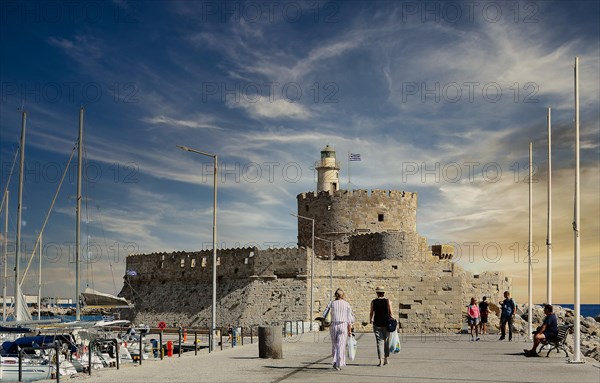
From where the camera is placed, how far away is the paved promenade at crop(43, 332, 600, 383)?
1205 cm

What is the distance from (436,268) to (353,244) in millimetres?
6422

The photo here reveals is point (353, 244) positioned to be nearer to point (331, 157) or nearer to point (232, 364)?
point (331, 157)

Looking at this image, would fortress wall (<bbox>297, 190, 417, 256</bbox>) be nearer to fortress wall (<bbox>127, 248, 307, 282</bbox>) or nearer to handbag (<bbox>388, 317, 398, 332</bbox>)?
fortress wall (<bbox>127, 248, 307, 282</bbox>)

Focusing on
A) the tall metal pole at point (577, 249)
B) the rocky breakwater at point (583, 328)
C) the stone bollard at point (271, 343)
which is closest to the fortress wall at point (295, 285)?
the rocky breakwater at point (583, 328)

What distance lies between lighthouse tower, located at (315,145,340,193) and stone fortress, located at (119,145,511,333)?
8cm

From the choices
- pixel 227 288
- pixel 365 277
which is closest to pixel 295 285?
pixel 365 277

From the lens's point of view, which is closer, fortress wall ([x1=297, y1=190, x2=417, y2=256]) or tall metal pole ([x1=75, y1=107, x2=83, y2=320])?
tall metal pole ([x1=75, y1=107, x2=83, y2=320])

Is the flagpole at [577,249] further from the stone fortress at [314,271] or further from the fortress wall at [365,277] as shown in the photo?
the fortress wall at [365,277]

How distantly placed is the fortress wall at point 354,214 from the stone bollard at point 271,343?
33660 mm

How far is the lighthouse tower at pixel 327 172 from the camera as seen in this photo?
54594 millimetres

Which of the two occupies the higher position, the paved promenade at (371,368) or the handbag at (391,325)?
the handbag at (391,325)

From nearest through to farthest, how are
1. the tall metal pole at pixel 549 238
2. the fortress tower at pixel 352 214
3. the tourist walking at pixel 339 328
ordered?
the tourist walking at pixel 339 328
the tall metal pole at pixel 549 238
the fortress tower at pixel 352 214

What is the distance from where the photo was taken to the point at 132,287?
5428 centimetres

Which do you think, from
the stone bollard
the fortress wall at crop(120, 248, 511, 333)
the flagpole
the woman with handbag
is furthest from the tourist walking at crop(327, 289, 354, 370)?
the fortress wall at crop(120, 248, 511, 333)
